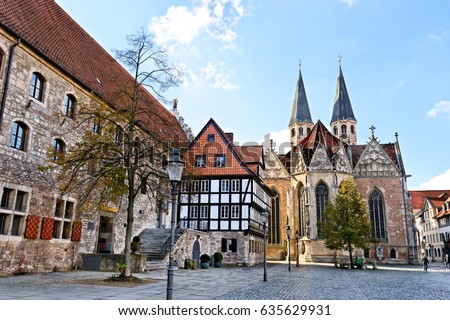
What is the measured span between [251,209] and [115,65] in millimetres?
15139

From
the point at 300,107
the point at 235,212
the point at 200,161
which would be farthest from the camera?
the point at 300,107

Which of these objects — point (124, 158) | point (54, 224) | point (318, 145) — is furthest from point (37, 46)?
point (318, 145)

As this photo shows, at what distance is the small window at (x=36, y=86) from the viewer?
1653 centimetres

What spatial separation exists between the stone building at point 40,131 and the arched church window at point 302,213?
28.0 m

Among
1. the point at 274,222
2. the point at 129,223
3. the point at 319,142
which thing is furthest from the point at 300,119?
the point at 129,223

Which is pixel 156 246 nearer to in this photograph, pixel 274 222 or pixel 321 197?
pixel 274 222

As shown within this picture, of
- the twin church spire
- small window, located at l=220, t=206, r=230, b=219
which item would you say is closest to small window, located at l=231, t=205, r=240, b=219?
small window, located at l=220, t=206, r=230, b=219

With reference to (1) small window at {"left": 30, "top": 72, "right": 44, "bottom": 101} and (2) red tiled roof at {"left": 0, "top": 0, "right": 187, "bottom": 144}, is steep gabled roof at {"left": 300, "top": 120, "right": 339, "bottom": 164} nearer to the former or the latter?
(2) red tiled roof at {"left": 0, "top": 0, "right": 187, "bottom": 144}

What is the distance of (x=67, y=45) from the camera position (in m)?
20.5

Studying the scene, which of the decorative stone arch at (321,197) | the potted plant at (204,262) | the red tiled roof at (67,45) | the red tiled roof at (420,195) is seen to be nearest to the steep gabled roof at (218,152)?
the potted plant at (204,262)

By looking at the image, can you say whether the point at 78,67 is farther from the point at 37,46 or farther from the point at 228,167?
the point at 228,167

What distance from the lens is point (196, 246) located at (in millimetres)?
25844

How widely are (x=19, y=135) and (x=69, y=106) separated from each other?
4004 mm

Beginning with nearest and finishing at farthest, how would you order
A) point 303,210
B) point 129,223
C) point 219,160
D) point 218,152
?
point 129,223
point 219,160
point 218,152
point 303,210
